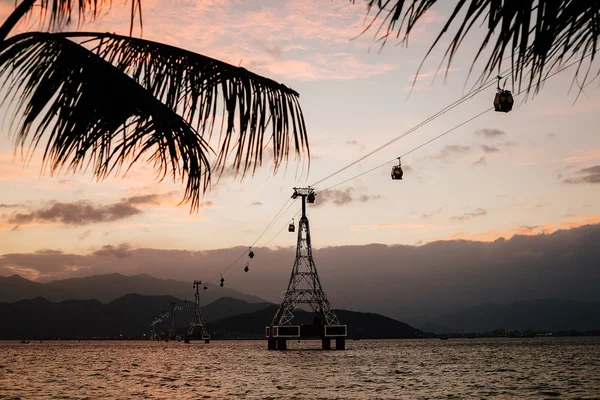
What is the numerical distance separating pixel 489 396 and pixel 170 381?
105 ft

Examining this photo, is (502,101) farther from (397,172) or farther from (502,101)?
(397,172)

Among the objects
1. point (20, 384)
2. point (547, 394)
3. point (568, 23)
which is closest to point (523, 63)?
point (568, 23)

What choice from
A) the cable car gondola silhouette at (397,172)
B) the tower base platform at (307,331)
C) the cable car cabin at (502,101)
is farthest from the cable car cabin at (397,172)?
the tower base platform at (307,331)

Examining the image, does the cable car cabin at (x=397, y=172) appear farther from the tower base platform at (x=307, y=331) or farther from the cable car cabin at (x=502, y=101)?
the tower base platform at (x=307, y=331)

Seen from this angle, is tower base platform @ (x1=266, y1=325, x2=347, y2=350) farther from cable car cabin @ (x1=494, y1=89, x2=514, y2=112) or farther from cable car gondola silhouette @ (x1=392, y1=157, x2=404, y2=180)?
cable car cabin @ (x1=494, y1=89, x2=514, y2=112)

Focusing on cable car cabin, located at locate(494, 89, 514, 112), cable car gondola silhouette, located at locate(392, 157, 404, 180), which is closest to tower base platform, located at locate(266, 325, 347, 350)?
cable car gondola silhouette, located at locate(392, 157, 404, 180)

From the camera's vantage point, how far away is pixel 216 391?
5528cm

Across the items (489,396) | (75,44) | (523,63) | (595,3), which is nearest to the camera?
(595,3)

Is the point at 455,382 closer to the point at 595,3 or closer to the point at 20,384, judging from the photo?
the point at 20,384

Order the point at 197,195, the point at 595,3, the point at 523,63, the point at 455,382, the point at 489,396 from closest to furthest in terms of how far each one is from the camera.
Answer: the point at 595,3
the point at 523,63
the point at 197,195
the point at 489,396
the point at 455,382

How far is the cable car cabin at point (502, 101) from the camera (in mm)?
20281

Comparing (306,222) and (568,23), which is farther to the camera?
(306,222)

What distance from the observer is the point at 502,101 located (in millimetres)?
20375

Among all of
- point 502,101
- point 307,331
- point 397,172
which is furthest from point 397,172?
point 307,331
